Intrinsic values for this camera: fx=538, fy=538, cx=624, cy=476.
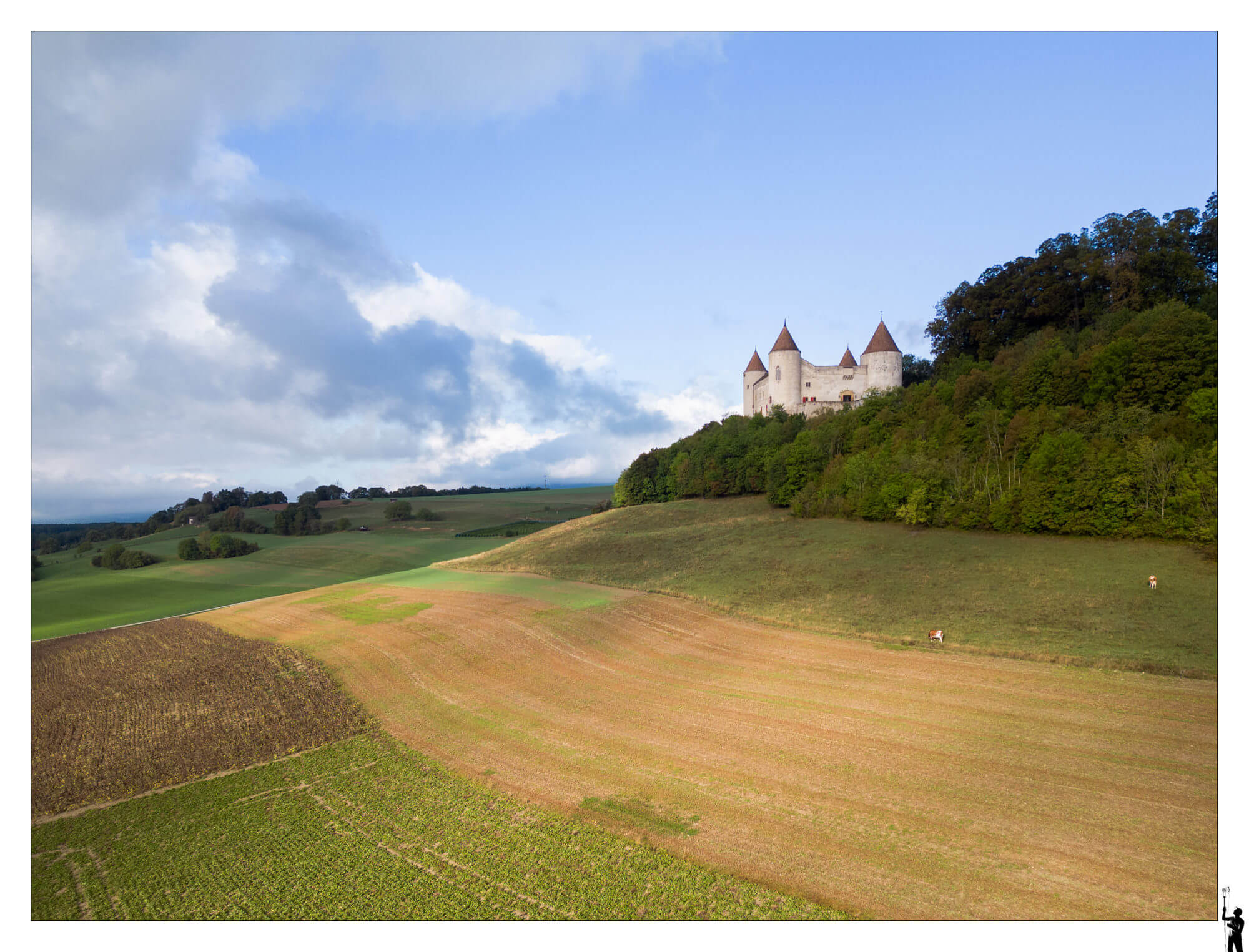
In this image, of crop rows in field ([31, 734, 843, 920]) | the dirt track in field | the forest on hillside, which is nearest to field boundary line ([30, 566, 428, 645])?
the dirt track in field

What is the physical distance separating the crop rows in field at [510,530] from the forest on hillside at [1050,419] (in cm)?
1687

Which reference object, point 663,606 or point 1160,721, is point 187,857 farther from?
point 1160,721

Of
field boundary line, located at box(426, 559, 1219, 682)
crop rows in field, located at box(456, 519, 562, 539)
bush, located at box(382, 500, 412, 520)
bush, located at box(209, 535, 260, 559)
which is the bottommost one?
field boundary line, located at box(426, 559, 1219, 682)

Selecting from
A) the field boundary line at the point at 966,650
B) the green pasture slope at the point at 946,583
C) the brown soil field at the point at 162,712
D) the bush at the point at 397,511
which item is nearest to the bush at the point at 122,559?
the brown soil field at the point at 162,712

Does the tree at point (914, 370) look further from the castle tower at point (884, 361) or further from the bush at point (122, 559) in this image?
the bush at point (122, 559)

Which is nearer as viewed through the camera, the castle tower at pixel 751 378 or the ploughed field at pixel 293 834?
the ploughed field at pixel 293 834

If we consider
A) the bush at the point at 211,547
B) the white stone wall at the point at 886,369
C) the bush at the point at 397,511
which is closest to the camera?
the bush at the point at 211,547

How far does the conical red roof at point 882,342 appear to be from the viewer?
59031 mm

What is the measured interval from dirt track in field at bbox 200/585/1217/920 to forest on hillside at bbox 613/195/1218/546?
526 inches

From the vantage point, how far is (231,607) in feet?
80.3

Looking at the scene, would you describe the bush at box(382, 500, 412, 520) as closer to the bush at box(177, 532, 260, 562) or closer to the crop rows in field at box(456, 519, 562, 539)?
the crop rows in field at box(456, 519, 562, 539)

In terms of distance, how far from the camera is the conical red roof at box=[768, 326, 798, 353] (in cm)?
6153
